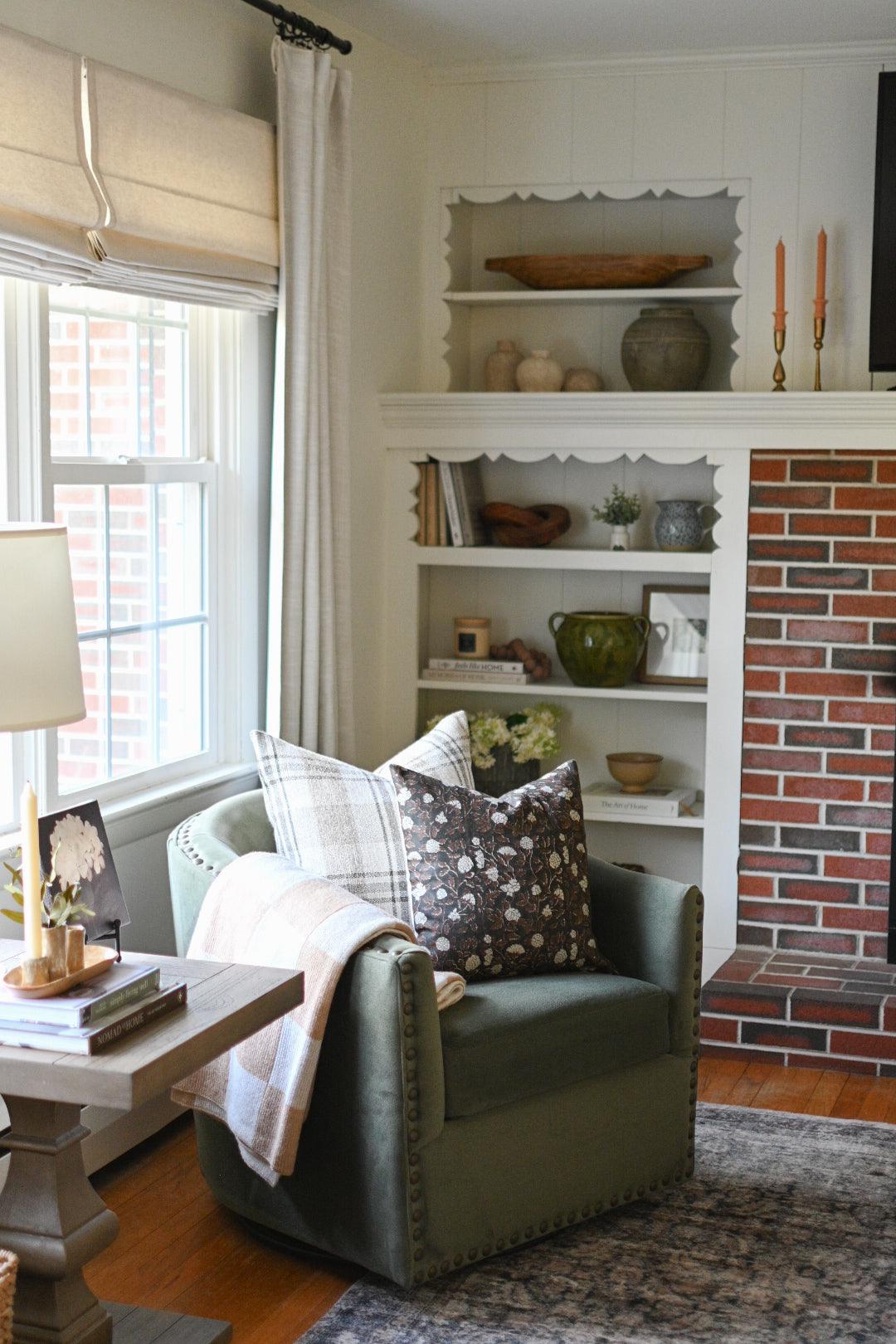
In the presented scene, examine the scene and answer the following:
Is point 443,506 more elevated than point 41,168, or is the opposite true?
point 41,168

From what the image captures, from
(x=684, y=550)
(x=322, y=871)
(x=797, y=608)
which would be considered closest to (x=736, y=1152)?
(x=322, y=871)

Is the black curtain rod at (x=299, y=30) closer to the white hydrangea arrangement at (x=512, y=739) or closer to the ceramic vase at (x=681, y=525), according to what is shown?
the ceramic vase at (x=681, y=525)

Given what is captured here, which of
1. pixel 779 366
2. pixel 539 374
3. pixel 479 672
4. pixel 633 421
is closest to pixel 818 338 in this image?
pixel 779 366

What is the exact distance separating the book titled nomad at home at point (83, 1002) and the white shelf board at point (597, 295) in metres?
2.71

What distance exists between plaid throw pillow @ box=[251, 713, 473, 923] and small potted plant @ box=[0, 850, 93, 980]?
0.67 meters

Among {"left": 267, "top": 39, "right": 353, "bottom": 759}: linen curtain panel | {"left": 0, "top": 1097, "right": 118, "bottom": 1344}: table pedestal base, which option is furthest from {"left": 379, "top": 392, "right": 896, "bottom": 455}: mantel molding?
{"left": 0, "top": 1097, "right": 118, "bottom": 1344}: table pedestal base

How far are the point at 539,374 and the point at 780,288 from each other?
2.43 feet

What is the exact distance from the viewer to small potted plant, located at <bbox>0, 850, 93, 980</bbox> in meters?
2.10

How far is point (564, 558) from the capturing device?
13.8 ft

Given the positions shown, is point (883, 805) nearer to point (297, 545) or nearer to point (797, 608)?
point (797, 608)

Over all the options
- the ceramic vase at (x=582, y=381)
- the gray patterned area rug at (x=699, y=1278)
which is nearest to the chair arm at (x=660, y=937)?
the gray patterned area rug at (x=699, y=1278)

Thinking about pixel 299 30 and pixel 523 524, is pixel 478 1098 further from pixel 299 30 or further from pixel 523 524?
pixel 299 30

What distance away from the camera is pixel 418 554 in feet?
14.1

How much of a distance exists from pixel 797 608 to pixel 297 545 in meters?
1.37
